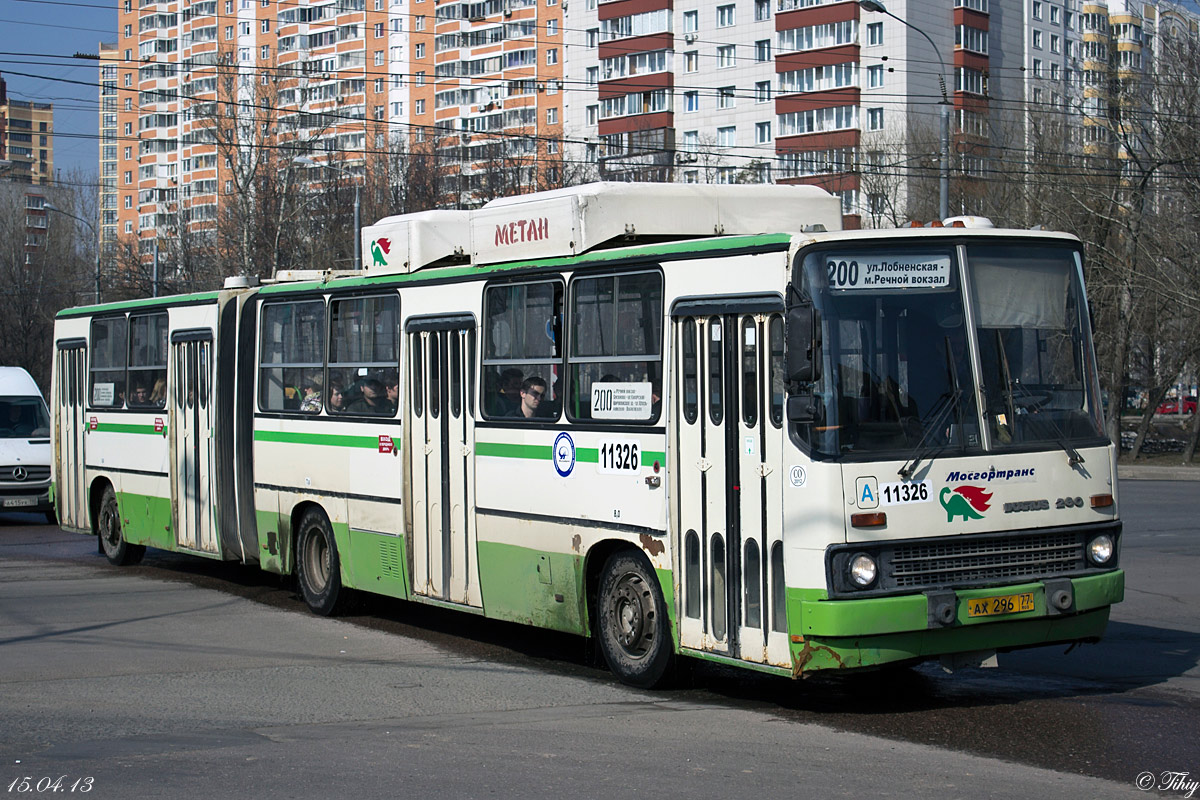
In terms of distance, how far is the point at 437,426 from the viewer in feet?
38.9

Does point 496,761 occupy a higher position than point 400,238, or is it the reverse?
point 400,238

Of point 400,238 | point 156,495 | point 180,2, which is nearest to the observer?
point 400,238

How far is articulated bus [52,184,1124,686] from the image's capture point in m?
8.45

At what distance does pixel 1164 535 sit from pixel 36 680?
1499 centimetres


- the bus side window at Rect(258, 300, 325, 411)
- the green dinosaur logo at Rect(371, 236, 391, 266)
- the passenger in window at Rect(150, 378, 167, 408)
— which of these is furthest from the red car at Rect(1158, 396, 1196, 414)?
the green dinosaur logo at Rect(371, 236, 391, 266)

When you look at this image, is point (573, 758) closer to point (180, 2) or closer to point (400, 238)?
point (400, 238)

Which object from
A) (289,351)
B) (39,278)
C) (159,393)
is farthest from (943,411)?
(39,278)

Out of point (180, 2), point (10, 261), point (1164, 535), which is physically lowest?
point (1164, 535)

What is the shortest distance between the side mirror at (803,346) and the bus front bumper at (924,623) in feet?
4.04

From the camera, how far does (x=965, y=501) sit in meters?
8.53

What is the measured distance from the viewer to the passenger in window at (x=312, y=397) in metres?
13.6

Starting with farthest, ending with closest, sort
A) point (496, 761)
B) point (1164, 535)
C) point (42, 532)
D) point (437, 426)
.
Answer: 1. point (42, 532)
2. point (1164, 535)
3. point (437, 426)
4. point (496, 761)

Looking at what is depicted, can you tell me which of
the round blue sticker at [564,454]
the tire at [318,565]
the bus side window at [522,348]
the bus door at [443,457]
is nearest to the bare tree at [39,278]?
the tire at [318,565]

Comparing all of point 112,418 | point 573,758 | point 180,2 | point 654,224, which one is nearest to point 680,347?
point 654,224
